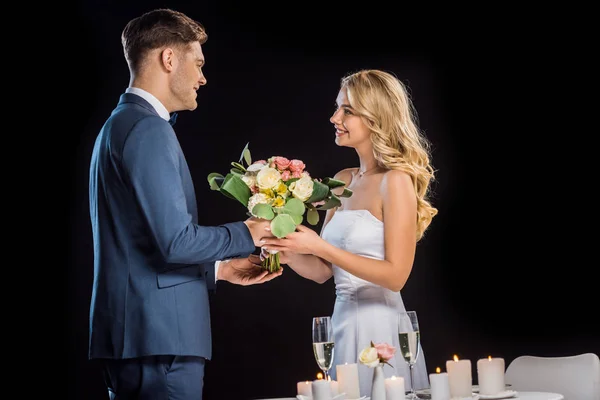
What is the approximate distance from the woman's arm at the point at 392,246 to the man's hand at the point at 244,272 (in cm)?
24

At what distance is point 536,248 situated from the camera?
496cm

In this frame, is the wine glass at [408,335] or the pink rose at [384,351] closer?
the pink rose at [384,351]

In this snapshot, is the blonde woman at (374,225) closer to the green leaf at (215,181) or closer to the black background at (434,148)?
the green leaf at (215,181)

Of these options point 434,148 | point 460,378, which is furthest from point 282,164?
point 434,148

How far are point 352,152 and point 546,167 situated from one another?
1.18 metres

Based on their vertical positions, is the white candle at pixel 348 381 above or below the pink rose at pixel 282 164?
below

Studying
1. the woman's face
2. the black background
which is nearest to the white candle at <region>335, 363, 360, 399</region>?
the woman's face

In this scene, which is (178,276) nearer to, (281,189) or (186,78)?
(281,189)

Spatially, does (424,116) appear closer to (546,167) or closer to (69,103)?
(546,167)

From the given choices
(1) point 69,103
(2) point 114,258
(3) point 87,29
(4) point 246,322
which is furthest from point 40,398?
(2) point 114,258

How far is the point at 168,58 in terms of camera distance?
2.88 metres

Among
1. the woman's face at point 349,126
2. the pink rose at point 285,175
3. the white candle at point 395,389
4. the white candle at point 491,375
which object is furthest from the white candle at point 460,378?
the woman's face at point 349,126

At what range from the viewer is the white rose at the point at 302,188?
2.88m

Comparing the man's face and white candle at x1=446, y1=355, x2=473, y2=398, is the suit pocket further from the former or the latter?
white candle at x1=446, y1=355, x2=473, y2=398
